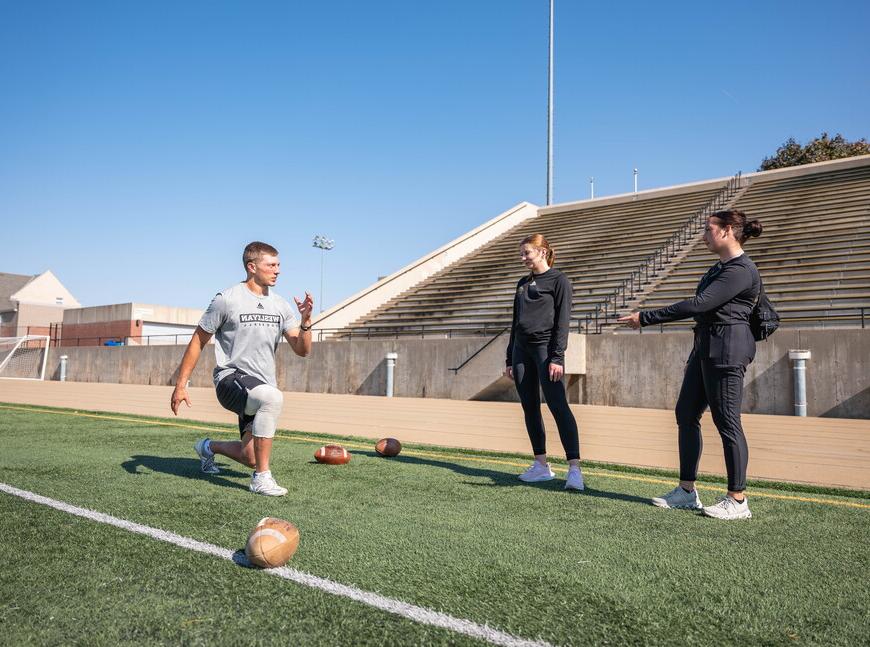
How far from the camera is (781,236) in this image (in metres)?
19.8

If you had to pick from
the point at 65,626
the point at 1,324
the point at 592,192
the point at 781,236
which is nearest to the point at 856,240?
the point at 781,236

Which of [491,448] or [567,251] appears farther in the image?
[567,251]

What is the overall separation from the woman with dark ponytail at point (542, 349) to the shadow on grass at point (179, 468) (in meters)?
2.35

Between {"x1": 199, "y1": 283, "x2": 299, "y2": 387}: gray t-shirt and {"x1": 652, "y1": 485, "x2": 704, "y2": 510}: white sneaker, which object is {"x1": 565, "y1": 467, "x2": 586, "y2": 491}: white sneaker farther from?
{"x1": 199, "y1": 283, "x2": 299, "y2": 387}: gray t-shirt

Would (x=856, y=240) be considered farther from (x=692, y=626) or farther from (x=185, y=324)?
(x=185, y=324)

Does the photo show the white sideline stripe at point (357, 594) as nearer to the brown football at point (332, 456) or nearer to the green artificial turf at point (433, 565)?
the green artificial turf at point (433, 565)

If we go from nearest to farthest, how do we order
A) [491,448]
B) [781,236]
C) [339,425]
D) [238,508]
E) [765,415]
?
1. [238,508]
2. [491,448]
3. [339,425]
4. [765,415]
5. [781,236]

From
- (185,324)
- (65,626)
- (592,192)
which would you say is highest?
(592,192)

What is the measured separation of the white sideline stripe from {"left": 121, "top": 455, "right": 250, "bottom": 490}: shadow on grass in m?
1.37

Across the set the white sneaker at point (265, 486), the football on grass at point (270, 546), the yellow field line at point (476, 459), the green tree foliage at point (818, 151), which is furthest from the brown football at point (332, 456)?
the green tree foliage at point (818, 151)

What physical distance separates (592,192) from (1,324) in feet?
171

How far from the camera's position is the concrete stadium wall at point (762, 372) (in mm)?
12281

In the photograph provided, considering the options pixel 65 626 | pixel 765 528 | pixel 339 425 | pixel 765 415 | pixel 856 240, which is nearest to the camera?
pixel 65 626

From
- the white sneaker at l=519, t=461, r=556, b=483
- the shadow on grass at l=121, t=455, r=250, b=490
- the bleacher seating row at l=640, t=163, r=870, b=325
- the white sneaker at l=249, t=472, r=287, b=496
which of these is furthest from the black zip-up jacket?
the bleacher seating row at l=640, t=163, r=870, b=325
